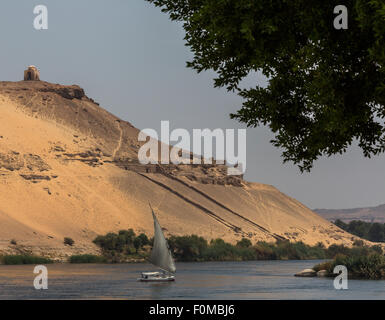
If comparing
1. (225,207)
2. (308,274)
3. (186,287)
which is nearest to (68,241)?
(308,274)

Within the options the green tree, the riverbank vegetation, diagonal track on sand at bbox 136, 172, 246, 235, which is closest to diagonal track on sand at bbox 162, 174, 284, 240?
diagonal track on sand at bbox 136, 172, 246, 235

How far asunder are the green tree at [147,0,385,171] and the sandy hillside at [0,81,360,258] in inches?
3049

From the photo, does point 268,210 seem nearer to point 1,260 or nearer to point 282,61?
point 1,260

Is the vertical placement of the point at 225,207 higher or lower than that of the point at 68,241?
higher

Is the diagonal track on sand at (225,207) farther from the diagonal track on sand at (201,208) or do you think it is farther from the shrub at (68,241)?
the shrub at (68,241)

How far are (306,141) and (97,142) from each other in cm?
13036

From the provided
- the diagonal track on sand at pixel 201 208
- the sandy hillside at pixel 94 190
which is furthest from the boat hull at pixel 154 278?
the diagonal track on sand at pixel 201 208

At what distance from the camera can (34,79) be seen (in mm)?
164375

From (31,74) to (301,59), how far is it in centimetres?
15690

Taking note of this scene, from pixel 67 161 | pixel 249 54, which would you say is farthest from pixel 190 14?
pixel 67 161

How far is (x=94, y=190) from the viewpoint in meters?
126

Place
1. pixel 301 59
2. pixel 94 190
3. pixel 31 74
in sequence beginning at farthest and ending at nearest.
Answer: pixel 31 74 < pixel 94 190 < pixel 301 59

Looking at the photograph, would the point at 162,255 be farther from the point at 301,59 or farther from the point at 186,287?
the point at 301,59

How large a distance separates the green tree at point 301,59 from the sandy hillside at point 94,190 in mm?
77450
